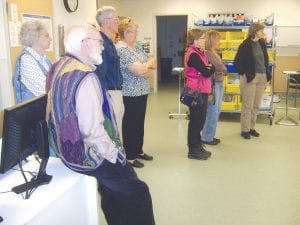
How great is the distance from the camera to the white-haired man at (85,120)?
5.45 ft

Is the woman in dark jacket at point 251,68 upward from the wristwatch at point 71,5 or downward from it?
downward

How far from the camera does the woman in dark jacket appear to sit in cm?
444

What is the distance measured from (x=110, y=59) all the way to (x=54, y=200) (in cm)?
150

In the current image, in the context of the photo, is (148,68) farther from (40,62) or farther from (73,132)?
(73,132)

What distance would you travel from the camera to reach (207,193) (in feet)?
10.1

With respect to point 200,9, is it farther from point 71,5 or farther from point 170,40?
point 71,5

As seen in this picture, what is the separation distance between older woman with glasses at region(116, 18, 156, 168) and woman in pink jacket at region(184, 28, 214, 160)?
0.43m

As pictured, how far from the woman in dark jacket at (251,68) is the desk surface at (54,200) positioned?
9.99ft

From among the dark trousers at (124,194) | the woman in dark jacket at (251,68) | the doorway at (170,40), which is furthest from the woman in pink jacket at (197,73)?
the doorway at (170,40)

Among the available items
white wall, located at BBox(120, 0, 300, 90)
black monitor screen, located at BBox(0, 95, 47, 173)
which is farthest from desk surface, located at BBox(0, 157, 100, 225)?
white wall, located at BBox(120, 0, 300, 90)

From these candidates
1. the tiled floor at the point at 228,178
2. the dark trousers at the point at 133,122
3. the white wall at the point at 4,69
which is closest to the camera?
the tiled floor at the point at 228,178

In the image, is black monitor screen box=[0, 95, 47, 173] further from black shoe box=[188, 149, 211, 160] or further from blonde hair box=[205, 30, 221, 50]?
blonde hair box=[205, 30, 221, 50]

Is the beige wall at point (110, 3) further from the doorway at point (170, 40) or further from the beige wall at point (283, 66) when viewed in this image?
the beige wall at point (283, 66)

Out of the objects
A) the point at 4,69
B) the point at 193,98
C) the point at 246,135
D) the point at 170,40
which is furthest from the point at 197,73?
the point at 170,40
